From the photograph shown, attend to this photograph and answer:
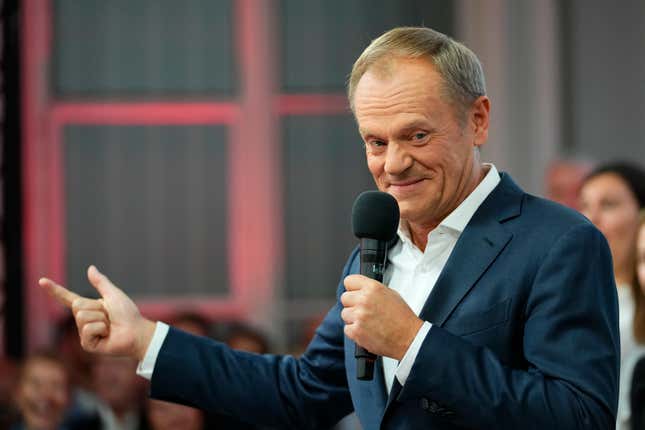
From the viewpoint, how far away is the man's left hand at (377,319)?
1523mm

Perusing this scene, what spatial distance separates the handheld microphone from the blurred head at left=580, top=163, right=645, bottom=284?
77.4 inches

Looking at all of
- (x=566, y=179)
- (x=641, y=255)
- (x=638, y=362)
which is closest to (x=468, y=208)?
(x=638, y=362)

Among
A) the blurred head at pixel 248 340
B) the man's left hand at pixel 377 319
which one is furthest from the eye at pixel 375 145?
the blurred head at pixel 248 340

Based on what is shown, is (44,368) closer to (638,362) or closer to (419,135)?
(638,362)

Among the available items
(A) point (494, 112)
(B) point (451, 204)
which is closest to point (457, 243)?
(B) point (451, 204)

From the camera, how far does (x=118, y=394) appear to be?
4.23 m

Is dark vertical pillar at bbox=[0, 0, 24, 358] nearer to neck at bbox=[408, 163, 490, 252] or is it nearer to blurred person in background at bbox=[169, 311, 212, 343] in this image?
blurred person in background at bbox=[169, 311, 212, 343]

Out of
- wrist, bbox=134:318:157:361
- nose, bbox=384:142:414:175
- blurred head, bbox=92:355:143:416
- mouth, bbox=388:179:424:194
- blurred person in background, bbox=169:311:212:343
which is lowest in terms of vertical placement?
blurred head, bbox=92:355:143:416

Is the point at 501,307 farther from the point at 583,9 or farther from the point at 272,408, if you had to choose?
the point at 583,9

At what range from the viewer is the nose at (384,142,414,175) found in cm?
170

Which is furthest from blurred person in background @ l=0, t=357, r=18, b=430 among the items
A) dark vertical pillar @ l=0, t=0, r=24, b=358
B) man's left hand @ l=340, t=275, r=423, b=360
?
man's left hand @ l=340, t=275, r=423, b=360

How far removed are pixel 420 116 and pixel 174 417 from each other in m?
2.28

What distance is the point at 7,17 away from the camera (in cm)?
460

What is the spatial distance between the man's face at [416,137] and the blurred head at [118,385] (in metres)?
2.65
